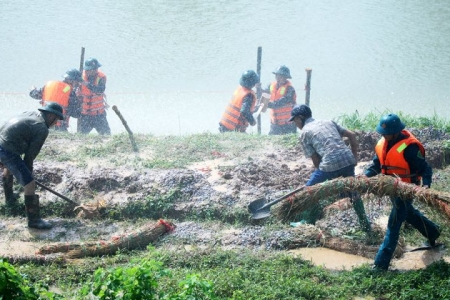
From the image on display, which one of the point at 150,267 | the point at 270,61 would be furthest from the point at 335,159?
the point at 270,61

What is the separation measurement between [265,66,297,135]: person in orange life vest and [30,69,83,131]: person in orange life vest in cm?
444

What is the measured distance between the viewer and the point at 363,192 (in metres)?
6.65

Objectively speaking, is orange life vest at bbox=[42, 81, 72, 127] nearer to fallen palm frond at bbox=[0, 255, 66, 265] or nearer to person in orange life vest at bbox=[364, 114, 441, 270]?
fallen palm frond at bbox=[0, 255, 66, 265]

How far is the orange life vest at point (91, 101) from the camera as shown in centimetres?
1295

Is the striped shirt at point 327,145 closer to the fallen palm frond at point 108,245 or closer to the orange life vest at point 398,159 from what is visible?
the orange life vest at point 398,159

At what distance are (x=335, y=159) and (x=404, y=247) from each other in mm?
1414

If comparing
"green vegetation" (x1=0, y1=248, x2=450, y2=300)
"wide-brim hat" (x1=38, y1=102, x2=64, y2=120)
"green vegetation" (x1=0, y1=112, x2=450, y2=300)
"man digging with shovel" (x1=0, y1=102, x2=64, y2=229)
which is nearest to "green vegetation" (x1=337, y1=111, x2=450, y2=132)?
"green vegetation" (x1=0, y1=112, x2=450, y2=300)

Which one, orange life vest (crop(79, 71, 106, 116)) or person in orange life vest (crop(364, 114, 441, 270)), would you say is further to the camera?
orange life vest (crop(79, 71, 106, 116))

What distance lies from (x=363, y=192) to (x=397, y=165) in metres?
0.50

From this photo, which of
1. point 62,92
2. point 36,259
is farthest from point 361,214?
point 62,92

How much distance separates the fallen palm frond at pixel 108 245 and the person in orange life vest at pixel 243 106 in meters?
5.05

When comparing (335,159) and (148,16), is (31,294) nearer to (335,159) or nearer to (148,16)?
(335,159)

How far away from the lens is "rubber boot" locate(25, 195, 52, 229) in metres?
8.04

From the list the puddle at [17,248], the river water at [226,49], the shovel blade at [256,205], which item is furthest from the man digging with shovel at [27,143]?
the river water at [226,49]
